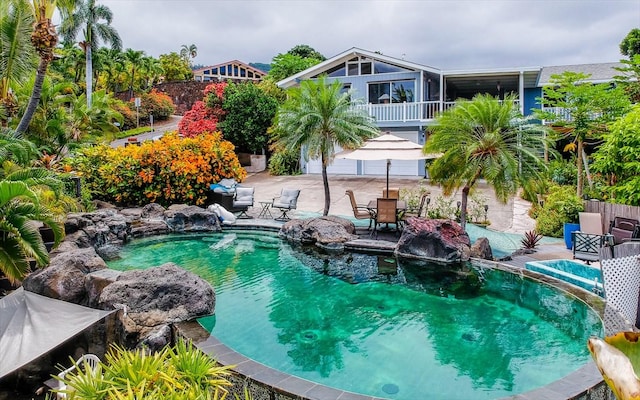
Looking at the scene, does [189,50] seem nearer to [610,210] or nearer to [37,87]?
[37,87]

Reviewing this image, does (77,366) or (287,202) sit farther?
(287,202)

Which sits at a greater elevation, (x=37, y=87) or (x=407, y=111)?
(x=37, y=87)

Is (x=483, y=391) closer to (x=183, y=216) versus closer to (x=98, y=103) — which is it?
(x=183, y=216)

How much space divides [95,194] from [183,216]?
494 centimetres

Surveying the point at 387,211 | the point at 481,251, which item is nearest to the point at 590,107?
the point at 481,251

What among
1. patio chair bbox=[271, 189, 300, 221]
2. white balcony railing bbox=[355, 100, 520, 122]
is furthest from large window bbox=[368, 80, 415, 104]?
patio chair bbox=[271, 189, 300, 221]

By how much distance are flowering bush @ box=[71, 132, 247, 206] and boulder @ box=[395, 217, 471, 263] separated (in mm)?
8784

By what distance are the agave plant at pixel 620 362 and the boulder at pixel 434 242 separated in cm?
926

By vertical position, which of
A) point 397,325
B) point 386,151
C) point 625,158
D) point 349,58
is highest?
point 349,58

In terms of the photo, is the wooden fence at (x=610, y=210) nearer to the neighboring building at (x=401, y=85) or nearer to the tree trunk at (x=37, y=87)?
the neighboring building at (x=401, y=85)

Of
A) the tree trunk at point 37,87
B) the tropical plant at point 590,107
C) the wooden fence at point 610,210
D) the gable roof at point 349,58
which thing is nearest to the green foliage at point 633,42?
the gable roof at point 349,58

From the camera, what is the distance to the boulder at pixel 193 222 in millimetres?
14188

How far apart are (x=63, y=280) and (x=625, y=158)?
1266 cm

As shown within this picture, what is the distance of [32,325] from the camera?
19.0 ft
